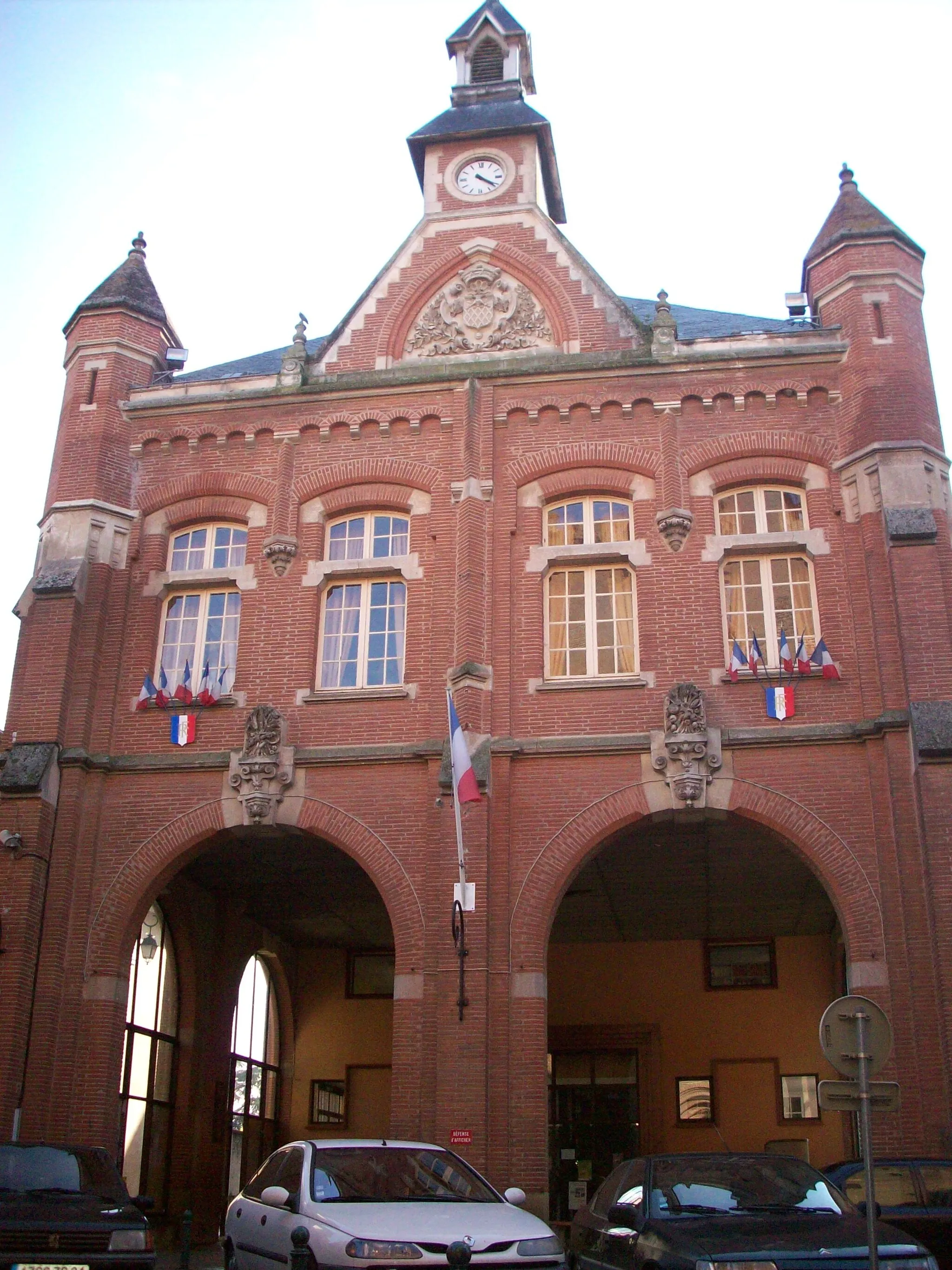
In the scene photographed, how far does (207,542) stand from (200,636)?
157cm

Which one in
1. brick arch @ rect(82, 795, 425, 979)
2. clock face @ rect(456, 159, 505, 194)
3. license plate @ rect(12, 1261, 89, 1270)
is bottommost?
license plate @ rect(12, 1261, 89, 1270)

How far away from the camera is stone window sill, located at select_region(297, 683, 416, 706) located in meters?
17.5

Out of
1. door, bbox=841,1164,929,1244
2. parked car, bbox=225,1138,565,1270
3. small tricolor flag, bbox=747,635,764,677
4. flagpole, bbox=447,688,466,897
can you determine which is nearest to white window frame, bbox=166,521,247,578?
flagpole, bbox=447,688,466,897

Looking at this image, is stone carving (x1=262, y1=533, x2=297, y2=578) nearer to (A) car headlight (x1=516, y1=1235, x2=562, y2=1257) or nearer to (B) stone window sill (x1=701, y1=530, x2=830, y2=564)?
(B) stone window sill (x1=701, y1=530, x2=830, y2=564)

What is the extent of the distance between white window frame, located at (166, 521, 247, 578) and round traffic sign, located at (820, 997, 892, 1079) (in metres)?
11.6

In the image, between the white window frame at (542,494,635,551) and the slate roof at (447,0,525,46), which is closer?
the white window frame at (542,494,635,551)

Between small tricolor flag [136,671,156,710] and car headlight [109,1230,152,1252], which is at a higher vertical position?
small tricolor flag [136,671,156,710]

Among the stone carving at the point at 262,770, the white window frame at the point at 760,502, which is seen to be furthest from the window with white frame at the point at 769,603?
the stone carving at the point at 262,770

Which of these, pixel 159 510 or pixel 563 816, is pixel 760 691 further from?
pixel 159 510

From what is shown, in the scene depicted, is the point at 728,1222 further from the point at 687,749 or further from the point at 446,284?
the point at 446,284

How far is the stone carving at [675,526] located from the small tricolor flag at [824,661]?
233 cm

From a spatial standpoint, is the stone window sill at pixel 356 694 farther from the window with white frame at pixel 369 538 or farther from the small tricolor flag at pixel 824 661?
the small tricolor flag at pixel 824 661

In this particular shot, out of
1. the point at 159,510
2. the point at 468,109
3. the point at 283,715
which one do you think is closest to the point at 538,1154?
the point at 283,715

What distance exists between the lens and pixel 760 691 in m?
16.7
